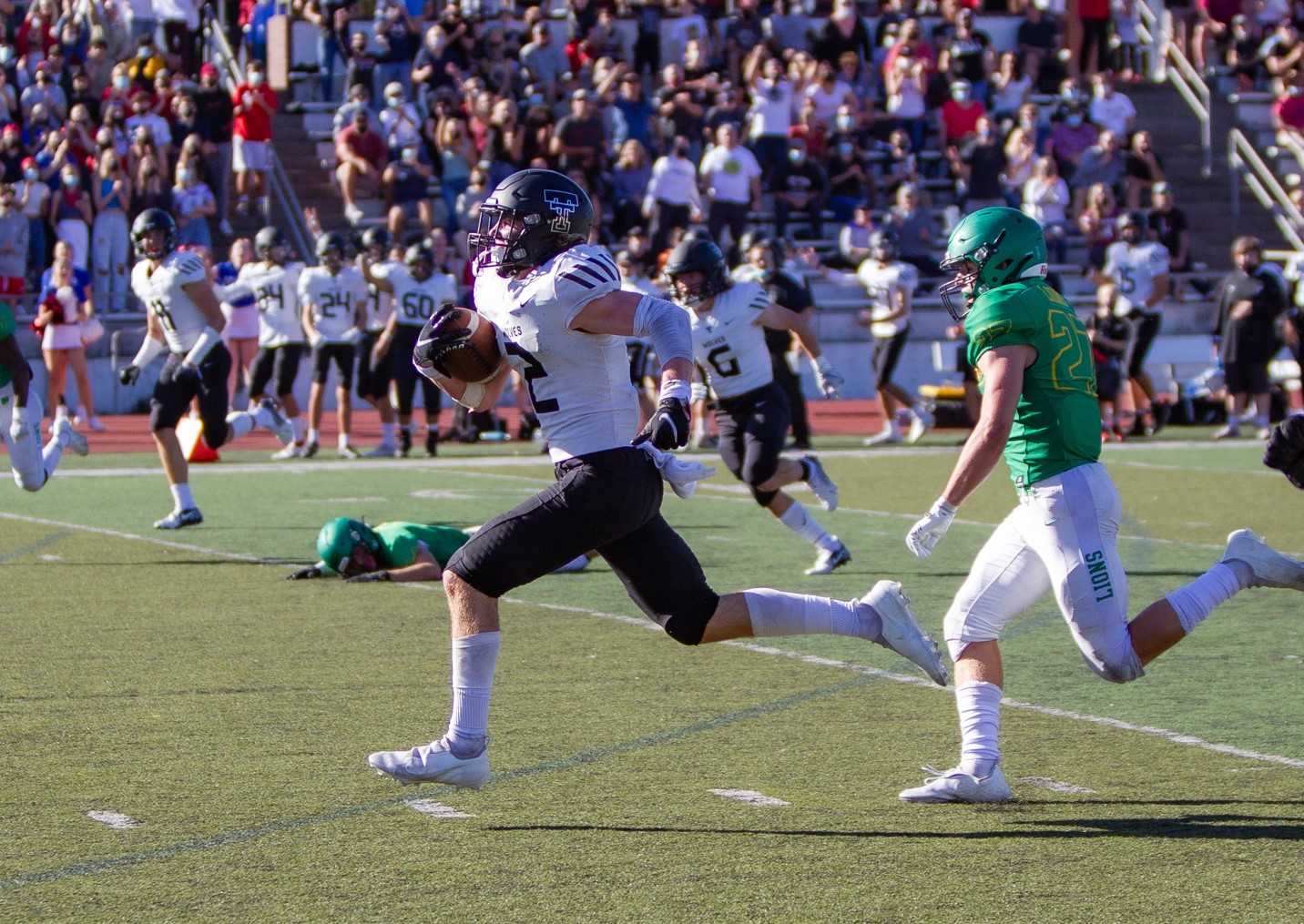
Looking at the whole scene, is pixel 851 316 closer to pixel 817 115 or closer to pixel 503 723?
pixel 817 115

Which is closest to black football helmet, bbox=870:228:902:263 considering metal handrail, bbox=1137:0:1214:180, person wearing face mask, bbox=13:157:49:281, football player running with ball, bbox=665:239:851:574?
football player running with ball, bbox=665:239:851:574

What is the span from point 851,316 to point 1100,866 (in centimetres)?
1713

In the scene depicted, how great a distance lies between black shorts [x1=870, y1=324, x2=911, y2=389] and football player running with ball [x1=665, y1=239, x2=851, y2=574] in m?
7.17

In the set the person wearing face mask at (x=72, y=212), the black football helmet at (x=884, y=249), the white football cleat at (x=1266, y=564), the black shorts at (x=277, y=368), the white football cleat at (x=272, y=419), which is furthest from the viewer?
the person wearing face mask at (x=72, y=212)

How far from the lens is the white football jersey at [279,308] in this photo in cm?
1684

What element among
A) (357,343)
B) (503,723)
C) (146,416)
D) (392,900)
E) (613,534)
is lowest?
(146,416)

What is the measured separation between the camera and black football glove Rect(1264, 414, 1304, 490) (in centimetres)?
580

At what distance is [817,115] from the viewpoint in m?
22.9

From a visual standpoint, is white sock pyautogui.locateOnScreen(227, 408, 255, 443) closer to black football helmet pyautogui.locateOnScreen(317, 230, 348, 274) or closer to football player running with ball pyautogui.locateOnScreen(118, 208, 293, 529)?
football player running with ball pyautogui.locateOnScreen(118, 208, 293, 529)

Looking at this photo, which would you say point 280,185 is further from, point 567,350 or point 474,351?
point 567,350

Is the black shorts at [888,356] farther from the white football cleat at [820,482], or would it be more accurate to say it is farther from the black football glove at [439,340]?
the black football glove at [439,340]

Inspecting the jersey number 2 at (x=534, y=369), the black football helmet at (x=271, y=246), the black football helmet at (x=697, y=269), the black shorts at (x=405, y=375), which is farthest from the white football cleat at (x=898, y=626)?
the black football helmet at (x=271, y=246)

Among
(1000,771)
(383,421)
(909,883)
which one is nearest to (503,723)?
(1000,771)

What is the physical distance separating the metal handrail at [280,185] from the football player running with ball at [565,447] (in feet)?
52.9
